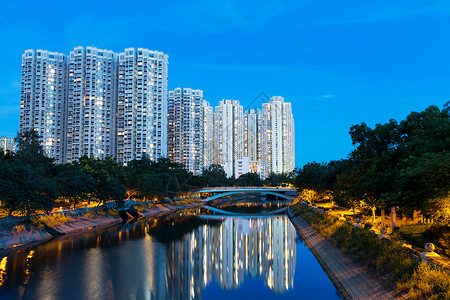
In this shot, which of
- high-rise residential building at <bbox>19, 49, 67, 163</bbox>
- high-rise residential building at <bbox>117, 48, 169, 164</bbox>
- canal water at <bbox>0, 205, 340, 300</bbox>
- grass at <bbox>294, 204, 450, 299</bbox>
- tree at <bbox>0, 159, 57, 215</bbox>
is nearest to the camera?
grass at <bbox>294, 204, 450, 299</bbox>

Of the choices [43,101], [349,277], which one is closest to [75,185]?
[349,277]

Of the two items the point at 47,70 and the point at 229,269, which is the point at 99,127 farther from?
the point at 229,269

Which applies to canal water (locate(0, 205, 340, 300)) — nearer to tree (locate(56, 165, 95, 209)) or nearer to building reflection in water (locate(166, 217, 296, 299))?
building reflection in water (locate(166, 217, 296, 299))

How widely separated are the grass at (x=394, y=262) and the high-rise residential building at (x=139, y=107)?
477 ft

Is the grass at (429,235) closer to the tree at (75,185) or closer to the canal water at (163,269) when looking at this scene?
the canal water at (163,269)

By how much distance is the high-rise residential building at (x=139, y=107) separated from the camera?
17562 cm

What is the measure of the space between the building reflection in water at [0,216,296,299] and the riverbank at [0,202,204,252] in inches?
97.9

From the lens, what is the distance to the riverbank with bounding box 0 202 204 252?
45.5m

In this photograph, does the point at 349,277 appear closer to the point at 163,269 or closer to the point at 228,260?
the point at 228,260

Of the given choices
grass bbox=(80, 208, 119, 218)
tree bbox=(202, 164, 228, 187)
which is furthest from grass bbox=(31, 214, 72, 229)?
tree bbox=(202, 164, 228, 187)

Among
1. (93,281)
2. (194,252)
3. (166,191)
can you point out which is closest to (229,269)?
(194,252)

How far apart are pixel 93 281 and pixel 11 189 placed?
22.3 meters

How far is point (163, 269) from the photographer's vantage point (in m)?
35.4

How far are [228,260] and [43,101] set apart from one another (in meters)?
166
